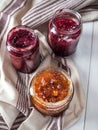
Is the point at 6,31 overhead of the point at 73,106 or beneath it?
overhead

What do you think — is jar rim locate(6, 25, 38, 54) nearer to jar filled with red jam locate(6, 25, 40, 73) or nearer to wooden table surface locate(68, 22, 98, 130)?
jar filled with red jam locate(6, 25, 40, 73)

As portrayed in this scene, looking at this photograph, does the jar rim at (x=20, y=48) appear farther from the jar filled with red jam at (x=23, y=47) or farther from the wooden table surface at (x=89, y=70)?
the wooden table surface at (x=89, y=70)

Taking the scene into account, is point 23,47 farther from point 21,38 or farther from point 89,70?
point 89,70

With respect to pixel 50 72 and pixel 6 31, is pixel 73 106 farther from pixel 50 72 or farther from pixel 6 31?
pixel 6 31

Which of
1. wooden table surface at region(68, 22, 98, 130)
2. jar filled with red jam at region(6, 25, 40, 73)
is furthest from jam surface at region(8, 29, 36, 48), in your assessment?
wooden table surface at region(68, 22, 98, 130)

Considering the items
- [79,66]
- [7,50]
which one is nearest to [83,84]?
[79,66]

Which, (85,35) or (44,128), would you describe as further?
(85,35)

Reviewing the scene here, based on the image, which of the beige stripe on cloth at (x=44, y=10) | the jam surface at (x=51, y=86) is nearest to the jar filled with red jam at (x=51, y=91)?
the jam surface at (x=51, y=86)

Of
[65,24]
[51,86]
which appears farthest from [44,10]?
[51,86]
